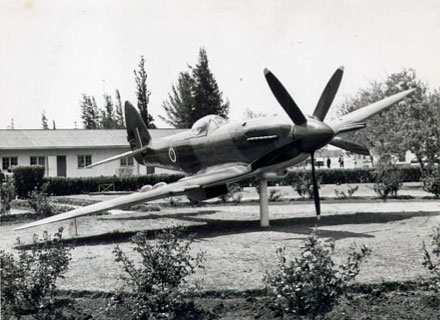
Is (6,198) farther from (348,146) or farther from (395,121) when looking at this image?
(395,121)

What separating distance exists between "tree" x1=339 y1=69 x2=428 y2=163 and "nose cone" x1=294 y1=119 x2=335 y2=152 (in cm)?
1130

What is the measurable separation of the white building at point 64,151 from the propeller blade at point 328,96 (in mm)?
26927

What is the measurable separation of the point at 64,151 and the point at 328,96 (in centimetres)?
3159

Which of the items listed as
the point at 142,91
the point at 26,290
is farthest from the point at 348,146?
the point at 142,91

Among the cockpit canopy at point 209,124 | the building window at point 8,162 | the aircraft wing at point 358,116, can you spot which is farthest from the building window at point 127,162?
the aircraft wing at point 358,116

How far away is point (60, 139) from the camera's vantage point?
4291 centimetres

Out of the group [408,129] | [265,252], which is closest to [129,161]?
[408,129]

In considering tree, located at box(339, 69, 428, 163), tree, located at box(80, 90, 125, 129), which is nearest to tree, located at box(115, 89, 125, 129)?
tree, located at box(80, 90, 125, 129)

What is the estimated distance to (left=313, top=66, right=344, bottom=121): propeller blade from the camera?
46.8 ft

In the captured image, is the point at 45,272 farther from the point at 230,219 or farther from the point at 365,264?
the point at 230,219

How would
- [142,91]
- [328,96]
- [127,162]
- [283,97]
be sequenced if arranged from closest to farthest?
[283,97] → [328,96] → [127,162] → [142,91]

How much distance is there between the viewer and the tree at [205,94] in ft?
222

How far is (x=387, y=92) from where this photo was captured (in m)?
55.9

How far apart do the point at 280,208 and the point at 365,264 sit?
11.7 m
